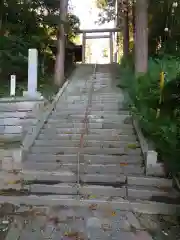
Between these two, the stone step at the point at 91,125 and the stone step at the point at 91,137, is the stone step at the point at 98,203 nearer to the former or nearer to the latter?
the stone step at the point at 91,137

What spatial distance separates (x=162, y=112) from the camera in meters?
5.13

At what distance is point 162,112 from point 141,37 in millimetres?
4951

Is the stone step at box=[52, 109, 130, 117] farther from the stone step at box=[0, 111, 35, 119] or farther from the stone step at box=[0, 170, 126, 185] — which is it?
the stone step at box=[0, 170, 126, 185]

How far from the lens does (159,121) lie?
4934 mm

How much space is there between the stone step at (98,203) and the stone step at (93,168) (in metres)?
0.89

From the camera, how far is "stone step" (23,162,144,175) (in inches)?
215

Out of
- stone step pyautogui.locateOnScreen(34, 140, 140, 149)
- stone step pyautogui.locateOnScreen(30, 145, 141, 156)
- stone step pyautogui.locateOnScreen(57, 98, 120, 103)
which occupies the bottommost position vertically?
stone step pyautogui.locateOnScreen(30, 145, 141, 156)

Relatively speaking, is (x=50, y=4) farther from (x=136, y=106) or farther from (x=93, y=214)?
(x=93, y=214)

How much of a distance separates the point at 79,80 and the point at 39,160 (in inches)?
308

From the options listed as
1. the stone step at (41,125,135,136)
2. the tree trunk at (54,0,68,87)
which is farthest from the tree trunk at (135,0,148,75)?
the tree trunk at (54,0,68,87)

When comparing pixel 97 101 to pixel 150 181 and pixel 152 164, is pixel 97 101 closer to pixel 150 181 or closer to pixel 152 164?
pixel 152 164

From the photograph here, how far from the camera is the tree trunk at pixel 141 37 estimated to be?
913 cm

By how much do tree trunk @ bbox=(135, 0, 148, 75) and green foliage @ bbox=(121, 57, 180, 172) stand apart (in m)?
2.36

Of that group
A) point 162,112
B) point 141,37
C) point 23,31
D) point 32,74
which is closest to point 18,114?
point 32,74
